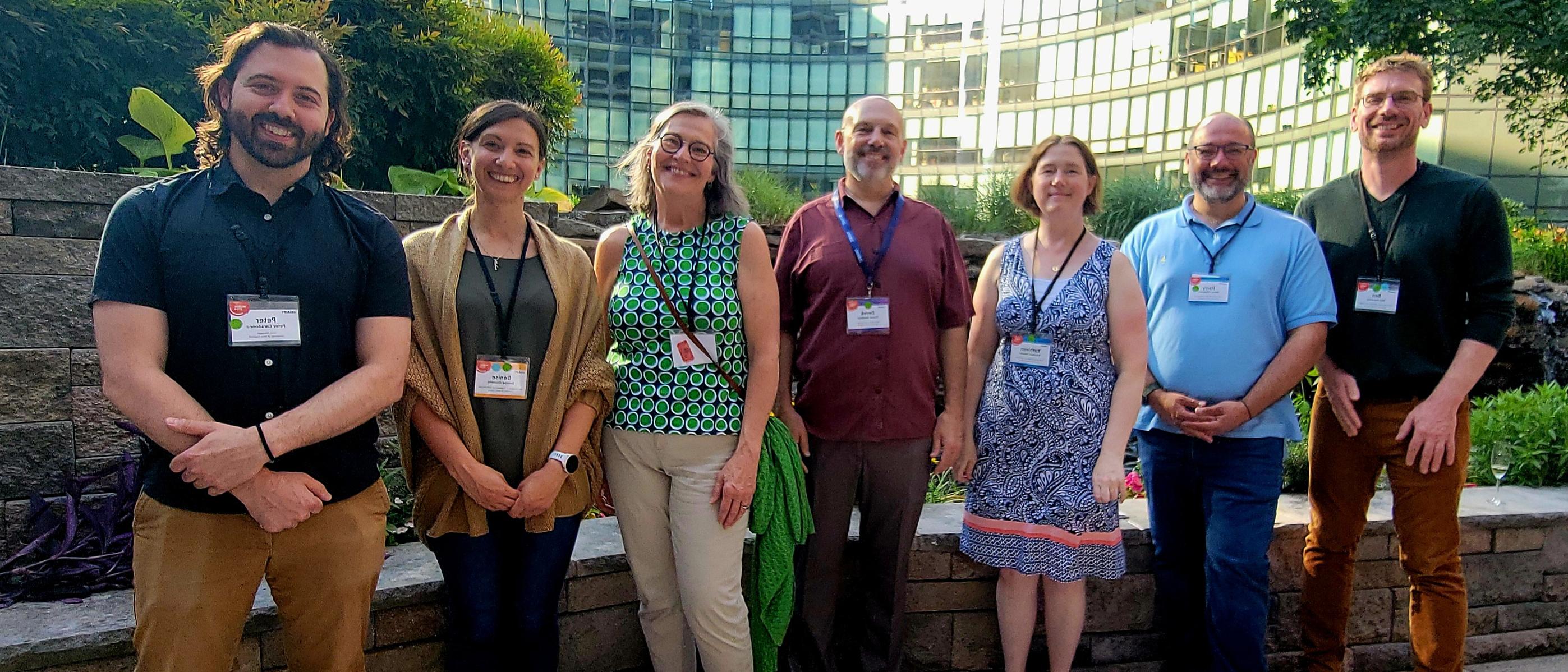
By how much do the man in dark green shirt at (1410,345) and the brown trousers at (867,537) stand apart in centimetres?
142

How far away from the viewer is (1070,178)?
2.63 m

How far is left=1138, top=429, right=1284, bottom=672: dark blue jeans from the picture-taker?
106 inches

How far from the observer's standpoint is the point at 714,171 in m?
2.45

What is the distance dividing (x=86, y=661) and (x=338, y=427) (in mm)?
1091

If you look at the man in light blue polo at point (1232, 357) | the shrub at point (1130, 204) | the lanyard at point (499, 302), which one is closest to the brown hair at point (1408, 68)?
the man in light blue polo at point (1232, 357)

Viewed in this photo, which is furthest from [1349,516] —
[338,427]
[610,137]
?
[610,137]

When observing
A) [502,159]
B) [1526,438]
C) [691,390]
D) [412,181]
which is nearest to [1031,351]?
[691,390]

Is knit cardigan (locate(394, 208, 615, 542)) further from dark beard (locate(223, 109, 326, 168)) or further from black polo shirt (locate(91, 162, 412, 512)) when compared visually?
dark beard (locate(223, 109, 326, 168))

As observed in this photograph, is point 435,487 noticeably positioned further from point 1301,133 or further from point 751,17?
point 751,17

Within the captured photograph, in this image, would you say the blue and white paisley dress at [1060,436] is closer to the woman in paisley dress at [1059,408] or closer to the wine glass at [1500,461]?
the woman in paisley dress at [1059,408]

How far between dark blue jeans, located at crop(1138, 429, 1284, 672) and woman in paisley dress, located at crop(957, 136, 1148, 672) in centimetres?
35

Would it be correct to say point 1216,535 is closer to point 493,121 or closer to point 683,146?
point 683,146

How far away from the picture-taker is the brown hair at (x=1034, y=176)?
2.70 m

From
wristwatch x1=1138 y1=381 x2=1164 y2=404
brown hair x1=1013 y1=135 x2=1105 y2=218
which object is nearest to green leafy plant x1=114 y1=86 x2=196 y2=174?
brown hair x1=1013 y1=135 x2=1105 y2=218
